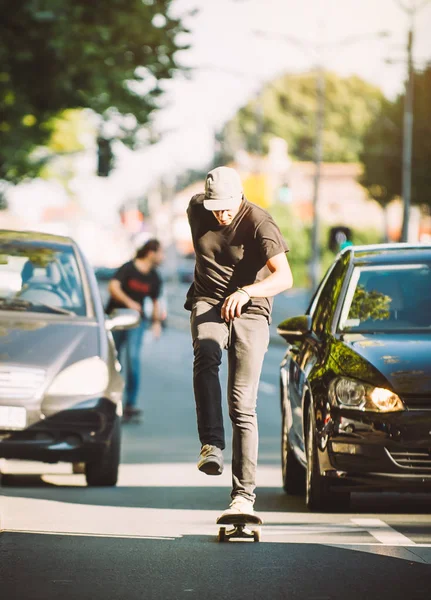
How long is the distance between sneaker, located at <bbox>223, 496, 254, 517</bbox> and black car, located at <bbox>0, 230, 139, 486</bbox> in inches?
106

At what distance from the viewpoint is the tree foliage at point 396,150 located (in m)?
66.3

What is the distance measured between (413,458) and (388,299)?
4.43 ft

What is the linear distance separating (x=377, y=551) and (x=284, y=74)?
111862 millimetres

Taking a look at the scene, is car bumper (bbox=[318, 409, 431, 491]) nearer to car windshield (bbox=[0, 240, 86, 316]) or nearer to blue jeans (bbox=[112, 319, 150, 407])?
car windshield (bbox=[0, 240, 86, 316])

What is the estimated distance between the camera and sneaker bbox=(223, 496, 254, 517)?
7.56 metres

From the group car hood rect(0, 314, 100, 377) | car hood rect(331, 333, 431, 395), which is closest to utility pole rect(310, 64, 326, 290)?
car hood rect(0, 314, 100, 377)

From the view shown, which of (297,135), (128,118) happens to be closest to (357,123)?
(297,135)

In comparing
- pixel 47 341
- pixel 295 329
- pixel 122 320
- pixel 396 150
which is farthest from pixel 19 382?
pixel 396 150

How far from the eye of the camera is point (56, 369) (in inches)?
398

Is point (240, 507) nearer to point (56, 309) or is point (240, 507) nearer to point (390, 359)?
point (390, 359)

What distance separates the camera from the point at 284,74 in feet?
386

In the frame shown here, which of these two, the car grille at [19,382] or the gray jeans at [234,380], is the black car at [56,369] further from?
the gray jeans at [234,380]

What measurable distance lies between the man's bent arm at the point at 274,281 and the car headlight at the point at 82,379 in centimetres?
270

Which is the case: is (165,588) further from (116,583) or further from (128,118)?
(128,118)
